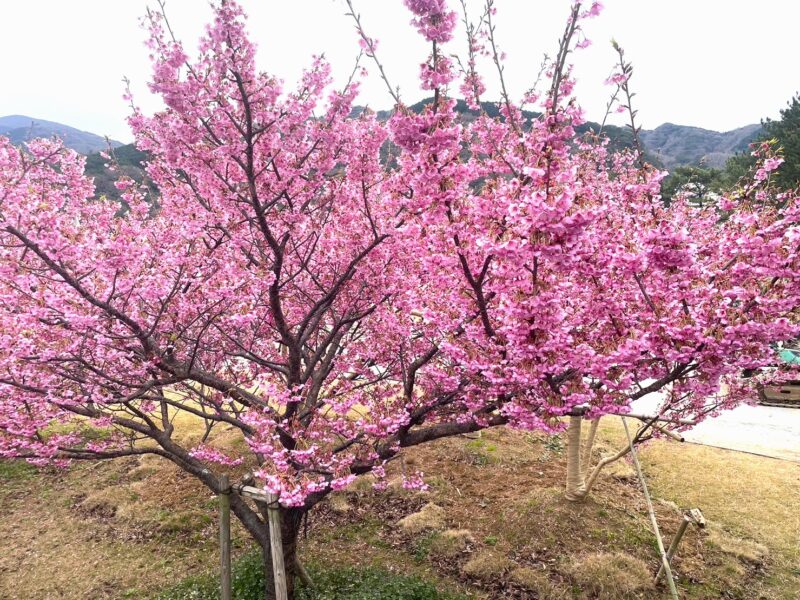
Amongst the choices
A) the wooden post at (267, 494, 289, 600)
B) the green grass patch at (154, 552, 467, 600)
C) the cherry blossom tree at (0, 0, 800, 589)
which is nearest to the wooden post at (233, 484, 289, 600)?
the wooden post at (267, 494, 289, 600)

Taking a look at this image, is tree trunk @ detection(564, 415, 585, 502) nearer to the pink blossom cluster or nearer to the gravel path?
the pink blossom cluster

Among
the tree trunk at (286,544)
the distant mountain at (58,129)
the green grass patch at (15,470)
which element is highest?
the distant mountain at (58,129)

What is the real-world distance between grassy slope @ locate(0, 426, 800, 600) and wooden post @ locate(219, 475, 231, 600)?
2.16 metres

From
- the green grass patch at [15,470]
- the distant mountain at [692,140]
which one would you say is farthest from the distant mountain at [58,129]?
the distant mountain at [692,140]

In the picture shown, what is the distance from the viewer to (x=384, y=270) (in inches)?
238

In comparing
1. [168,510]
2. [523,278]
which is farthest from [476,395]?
[168,510]

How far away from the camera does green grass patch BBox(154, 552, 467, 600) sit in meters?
5.84

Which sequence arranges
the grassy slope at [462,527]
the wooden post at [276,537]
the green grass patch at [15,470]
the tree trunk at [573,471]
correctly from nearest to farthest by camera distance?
the wooden post at [276,537] < the grassy slope at [462,527] < the tree trunk at [573,471] < the green grass patch at [15,470]

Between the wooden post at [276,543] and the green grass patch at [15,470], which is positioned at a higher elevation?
the wooden post at [276,543]

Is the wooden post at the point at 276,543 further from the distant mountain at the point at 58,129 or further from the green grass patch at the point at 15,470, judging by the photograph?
the distant mountain at the point at 58,129

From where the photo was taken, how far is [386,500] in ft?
29.6

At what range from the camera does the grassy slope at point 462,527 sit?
673cm

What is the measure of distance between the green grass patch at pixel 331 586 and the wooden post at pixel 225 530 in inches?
33.8

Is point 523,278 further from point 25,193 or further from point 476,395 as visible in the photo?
point 25,193
